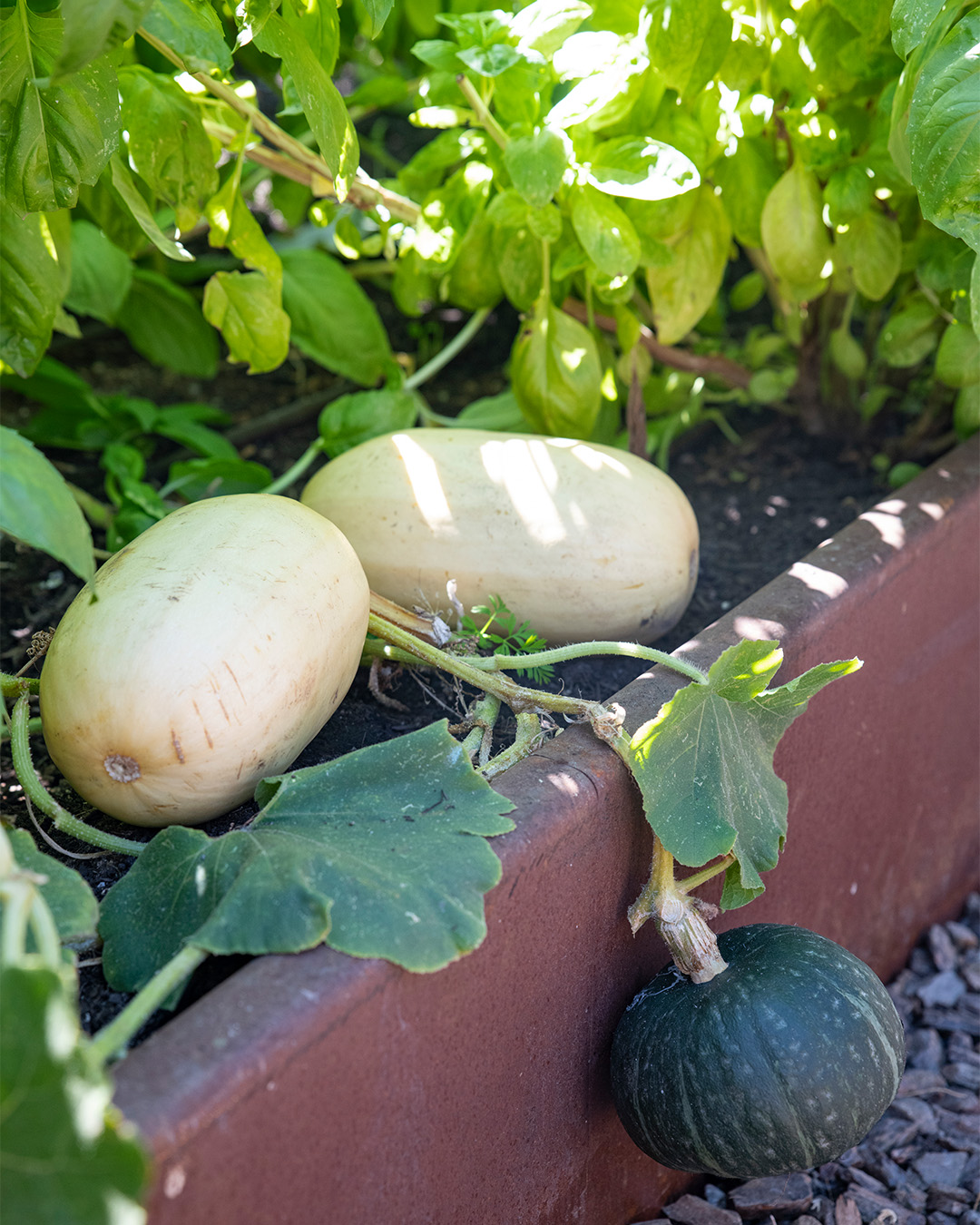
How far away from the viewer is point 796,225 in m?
1.27

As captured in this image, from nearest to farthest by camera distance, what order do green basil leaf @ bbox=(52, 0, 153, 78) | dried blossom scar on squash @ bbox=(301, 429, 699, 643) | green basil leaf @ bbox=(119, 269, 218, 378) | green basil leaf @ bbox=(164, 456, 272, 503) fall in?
1. green basil leaf @ bbox=(52, 0, 153, 78)
2. dried blossom scar on squash @ bbox=(301, 429, 699, 643)
3. green basil leaf @ bbox=(164, 456, 272, 503)
4. green basil leaf @ bbox=(119, 269, 218, 378)

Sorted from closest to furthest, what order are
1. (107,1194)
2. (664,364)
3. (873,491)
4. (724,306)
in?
(107,1194)
(873,491)
(664,364)
(724,306)

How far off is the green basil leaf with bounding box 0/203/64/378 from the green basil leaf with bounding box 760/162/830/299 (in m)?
0.77

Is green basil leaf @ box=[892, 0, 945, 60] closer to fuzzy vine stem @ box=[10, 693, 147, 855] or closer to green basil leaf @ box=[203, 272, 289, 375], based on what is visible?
green basil leaf @ box=[203, 272, 289, 375]

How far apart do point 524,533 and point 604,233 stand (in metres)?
0.31

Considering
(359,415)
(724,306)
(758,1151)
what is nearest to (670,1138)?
(758,1151)

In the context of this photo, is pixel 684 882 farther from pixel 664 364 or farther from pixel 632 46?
pixel 664 364

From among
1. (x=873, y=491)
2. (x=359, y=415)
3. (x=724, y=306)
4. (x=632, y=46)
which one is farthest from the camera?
(x=724, y=306)

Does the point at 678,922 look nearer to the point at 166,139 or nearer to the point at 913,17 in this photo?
the point at 913,17

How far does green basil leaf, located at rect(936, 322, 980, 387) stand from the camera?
1.32 meters

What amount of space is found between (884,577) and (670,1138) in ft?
2.01

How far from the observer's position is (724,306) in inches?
83.6

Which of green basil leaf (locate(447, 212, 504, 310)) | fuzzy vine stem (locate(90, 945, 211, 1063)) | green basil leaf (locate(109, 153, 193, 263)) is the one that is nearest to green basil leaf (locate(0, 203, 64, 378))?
green basil leaf (locate(109, 153, 193, 263))

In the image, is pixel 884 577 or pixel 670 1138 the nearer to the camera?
pixel 670 1138
